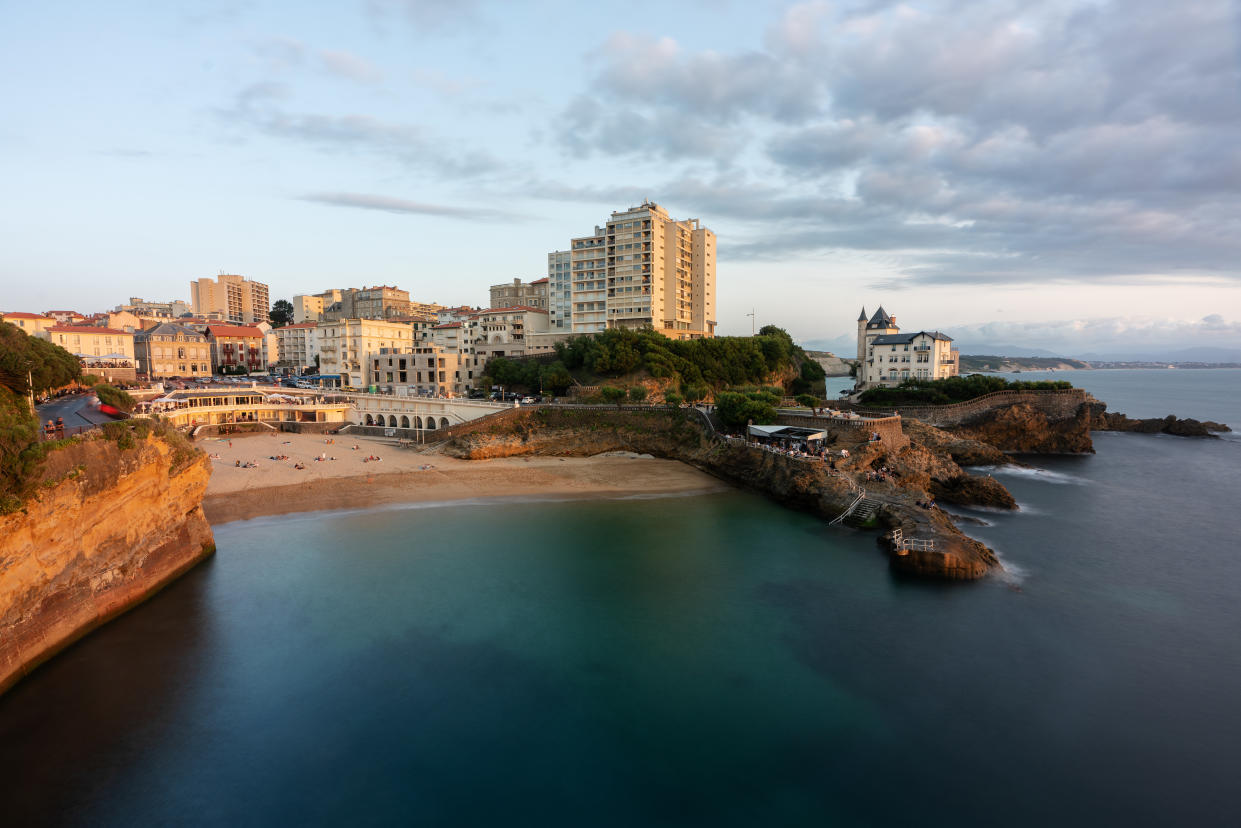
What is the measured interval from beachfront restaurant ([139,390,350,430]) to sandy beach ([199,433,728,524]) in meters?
5.77

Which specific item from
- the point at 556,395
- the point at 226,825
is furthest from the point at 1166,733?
the point at 556,395

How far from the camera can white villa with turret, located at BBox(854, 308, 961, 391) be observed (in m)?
73.9

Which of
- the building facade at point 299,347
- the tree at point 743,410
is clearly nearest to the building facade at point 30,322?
the building facade at point 299,347

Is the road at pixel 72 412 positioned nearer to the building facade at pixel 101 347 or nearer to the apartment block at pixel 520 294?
the building facade at pixel 101 347

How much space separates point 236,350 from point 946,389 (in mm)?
116635

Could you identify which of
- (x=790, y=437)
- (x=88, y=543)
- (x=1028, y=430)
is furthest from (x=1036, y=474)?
(x=88, y=543)

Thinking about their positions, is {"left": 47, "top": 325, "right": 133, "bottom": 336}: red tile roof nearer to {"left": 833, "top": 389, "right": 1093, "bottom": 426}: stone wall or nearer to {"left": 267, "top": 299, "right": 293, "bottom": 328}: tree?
{"left": 267, "top": 299, "right": 293, "bottom": 328}: tree

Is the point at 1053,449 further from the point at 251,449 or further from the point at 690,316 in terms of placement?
the point at 251,449

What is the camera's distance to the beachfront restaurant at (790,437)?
132ft

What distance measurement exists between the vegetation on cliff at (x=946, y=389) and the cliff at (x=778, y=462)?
14.5m

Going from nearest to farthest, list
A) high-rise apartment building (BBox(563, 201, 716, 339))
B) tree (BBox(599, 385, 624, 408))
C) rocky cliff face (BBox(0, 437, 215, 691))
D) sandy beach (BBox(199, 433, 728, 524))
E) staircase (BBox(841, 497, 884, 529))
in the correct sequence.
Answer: rocky cliff face (BBox(0, 437, 215, 691)) < staircase (BBox(841, 497, 884, 529)) < sandy beach (BBox(199, 433, 728, 524)) < tree (BBox(599, 385, 624, 408)) < high-rise apartment building (BBox(563, 201, 716, 339))

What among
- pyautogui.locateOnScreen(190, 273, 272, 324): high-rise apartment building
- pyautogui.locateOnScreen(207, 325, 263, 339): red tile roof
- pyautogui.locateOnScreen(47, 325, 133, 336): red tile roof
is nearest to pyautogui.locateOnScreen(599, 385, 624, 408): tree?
pyautogui.locateOnScreen(47, 325, 133, 336): red tile roof

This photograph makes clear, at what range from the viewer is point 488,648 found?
794 inches

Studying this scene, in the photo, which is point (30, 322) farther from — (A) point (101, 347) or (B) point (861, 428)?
(B) point (861, 428)
